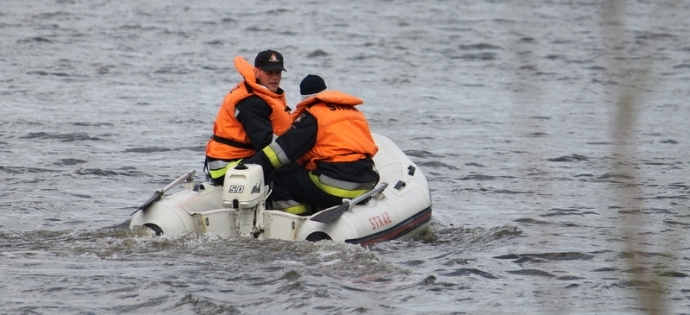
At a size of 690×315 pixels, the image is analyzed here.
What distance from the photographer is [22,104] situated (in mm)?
12906

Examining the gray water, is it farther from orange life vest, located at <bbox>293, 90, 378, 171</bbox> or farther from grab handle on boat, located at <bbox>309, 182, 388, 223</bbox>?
orange life vest, located at <bbox>293, 90, 378, 171</bbox>

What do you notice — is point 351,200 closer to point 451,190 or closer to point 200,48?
point 451,190

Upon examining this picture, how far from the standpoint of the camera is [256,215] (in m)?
6.35

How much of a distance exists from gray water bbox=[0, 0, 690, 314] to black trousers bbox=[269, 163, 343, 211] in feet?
1.57

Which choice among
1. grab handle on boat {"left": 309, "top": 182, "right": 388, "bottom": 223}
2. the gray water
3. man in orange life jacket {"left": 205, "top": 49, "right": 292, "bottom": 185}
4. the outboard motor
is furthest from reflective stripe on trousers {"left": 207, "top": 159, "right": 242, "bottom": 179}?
grab handle on boat {"left": 309, "top": 182, "right": 388, "bottom": 223}

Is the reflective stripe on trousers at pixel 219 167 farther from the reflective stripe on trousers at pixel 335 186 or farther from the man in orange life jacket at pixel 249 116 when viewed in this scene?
the reflective stripe on trousers at pixel 335 186

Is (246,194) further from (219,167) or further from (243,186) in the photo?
(219,167)

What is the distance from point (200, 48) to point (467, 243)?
11.8m

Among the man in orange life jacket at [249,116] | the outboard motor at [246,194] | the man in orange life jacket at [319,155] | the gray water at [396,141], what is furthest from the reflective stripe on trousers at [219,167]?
the gray water at [396,141]

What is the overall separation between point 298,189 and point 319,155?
285 mm

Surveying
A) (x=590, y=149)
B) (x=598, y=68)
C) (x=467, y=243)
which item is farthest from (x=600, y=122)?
(x=467, y=243)

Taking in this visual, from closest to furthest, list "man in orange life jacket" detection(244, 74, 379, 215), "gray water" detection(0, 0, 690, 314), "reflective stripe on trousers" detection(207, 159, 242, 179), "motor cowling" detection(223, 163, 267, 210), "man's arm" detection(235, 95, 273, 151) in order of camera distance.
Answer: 1. "gray water" detection(0, 0, 690, 314)
2. "motor cowling" detection(223, 163, 267, 210)
3. "man in orange life jacket" detection(244, 74, 379, 215)
4. "man's arm" detection(235, 95, 273, 151)
5. "reflective stripe on trousers" detection(207, 159, 242, 179)

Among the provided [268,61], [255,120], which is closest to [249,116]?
[255,120]

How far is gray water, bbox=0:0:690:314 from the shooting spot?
5168mm
